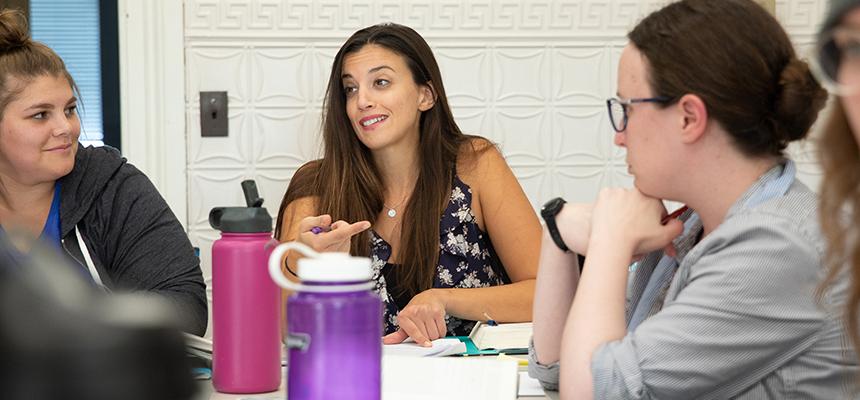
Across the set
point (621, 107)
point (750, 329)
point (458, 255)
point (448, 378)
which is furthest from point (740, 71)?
point (458, 255)

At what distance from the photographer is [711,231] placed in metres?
1.37

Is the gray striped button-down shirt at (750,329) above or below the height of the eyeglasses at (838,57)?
below

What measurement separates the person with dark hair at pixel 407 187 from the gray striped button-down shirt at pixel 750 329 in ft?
3.15

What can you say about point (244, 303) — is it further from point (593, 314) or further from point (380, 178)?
point (380, 178)

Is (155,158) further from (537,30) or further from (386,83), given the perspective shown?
(537,30)

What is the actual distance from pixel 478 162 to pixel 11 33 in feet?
3.51

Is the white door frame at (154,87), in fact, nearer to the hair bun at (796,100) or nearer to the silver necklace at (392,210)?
the silver necklace at (392,210)

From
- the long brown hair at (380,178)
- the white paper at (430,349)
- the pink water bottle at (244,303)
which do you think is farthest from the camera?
the long brown hair at (380,178)

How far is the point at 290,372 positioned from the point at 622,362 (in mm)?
477

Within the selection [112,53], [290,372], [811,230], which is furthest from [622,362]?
[112,53]

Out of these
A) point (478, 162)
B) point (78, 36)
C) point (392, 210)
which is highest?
point (78, 36)

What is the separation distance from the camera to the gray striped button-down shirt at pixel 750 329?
1168 mm

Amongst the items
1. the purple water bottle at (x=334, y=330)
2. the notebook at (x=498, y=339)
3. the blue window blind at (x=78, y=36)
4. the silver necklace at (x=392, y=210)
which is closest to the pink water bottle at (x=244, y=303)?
the purple water bottle at (x=334, y=330)

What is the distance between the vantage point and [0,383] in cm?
49
